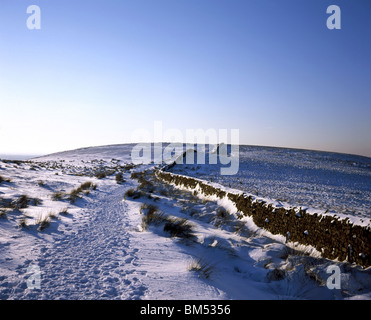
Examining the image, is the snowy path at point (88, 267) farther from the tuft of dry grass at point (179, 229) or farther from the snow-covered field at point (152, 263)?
the tuft of dry grass at point (179, 229)

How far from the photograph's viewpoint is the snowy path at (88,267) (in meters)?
2.61

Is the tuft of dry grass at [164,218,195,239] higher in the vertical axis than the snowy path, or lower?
lower

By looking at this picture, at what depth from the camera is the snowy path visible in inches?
103

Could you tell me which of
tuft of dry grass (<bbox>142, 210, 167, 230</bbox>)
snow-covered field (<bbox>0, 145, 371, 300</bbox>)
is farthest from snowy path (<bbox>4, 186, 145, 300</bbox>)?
tuft of dry grass (<bbox>142, 210, 167, 230</bbox>)

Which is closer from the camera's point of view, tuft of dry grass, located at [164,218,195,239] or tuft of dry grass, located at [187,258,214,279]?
tuft of dry grass, located at [187,258,214,279]

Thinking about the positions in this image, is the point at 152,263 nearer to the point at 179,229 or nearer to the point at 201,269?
the point at 201,269

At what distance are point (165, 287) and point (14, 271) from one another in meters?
2.19

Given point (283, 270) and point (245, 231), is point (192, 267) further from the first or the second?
point (245, 231)

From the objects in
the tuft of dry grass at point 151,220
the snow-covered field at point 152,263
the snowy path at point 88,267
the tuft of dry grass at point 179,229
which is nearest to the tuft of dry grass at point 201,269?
the snow-covered field at point 152,263

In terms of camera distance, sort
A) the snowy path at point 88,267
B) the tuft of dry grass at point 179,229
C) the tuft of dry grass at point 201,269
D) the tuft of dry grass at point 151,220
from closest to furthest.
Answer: the snowy path at point 88,267, the tuft of dry grass at point 201,269, the tuft of dry grass at point 179,229, the tuft of dry grass at point 151,220

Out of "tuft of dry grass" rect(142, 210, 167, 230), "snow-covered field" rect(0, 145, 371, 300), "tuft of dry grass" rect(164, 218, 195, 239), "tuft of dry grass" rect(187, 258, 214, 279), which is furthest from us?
"tuft of dry grass" rect(142, 210, 167, 230)

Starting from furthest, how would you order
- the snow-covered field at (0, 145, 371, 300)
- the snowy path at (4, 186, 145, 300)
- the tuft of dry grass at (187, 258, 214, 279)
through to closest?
the tuft of dry grass at (187, 258, 214, 279) < the snow-covered field at (0, 145, 371, 300) < the snowy path at (4, 186, 145, 300)

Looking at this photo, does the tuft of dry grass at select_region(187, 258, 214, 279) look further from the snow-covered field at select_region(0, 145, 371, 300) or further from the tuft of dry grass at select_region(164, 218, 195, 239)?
the tuft of dry grass at select_region(164, 218, 195, 239)
